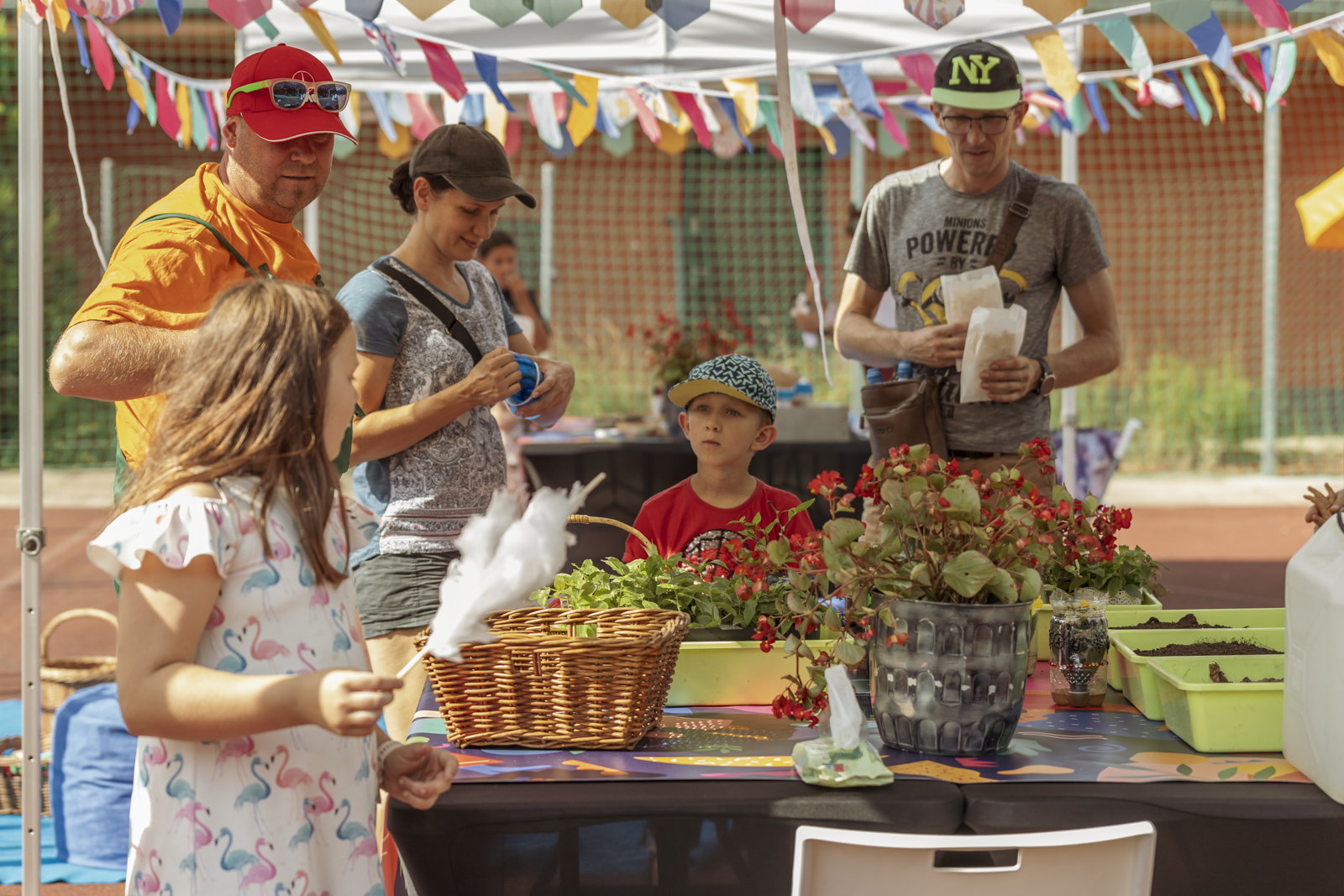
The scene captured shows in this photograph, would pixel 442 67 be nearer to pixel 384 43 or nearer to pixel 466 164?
pixel 384 43

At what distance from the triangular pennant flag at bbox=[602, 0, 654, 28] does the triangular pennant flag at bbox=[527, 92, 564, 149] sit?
3.37 meters

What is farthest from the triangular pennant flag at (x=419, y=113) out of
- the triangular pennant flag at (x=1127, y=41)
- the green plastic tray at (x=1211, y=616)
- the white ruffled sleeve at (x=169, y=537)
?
the white ruffled sleeve at (x=169, y=537)

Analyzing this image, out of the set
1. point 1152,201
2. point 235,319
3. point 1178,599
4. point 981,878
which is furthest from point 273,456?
point 1152,201

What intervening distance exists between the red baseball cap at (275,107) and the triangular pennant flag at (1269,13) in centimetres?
168

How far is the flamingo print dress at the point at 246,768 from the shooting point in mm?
1327

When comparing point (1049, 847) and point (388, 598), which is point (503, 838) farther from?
point (388, 598)

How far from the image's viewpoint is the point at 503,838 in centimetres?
144

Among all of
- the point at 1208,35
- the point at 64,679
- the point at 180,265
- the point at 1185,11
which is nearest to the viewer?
the point at 180,265

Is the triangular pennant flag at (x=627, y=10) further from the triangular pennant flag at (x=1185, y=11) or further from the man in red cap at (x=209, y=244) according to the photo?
the triangular pennant flag at (x=1185, y=11)

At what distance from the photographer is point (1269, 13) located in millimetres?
2344

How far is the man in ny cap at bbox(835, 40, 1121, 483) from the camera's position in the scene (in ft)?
8.98

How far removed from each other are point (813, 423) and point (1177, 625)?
8.82ft

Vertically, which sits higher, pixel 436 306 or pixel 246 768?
pixel 436 306

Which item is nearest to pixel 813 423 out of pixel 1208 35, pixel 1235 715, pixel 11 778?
pixel 1208 35
